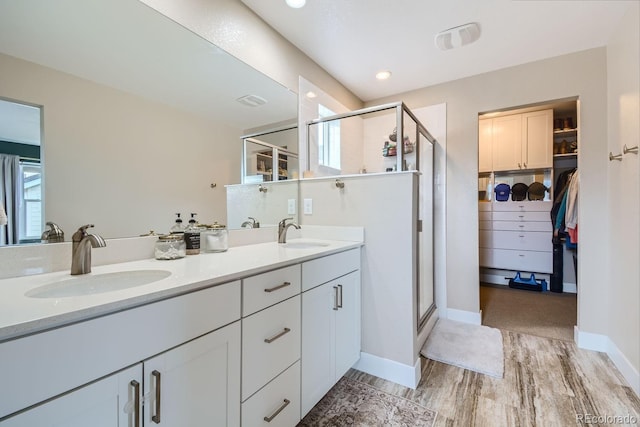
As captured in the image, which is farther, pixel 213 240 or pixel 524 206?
pixel 524 206

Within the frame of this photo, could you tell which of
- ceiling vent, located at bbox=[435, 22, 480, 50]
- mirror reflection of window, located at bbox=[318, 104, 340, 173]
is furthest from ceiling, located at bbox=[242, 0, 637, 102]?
mirror reflection of window, located at bbox=[318, 104, 340, 173]

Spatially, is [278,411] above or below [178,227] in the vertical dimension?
below

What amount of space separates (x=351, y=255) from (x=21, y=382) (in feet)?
4.63

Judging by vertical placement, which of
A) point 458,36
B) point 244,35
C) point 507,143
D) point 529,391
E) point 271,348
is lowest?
point 529,391

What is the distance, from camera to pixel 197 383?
0.86m

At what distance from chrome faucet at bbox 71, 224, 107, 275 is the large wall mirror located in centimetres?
13

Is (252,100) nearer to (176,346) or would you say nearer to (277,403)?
(176,346)

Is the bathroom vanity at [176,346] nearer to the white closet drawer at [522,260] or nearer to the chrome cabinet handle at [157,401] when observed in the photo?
the chrome cabinet handle at [157,401]

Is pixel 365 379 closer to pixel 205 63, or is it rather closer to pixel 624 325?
pixel 624 325

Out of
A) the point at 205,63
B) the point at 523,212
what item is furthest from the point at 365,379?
the point at 523,212

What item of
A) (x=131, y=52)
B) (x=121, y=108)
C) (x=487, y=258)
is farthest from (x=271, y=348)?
(x=487, y=258)

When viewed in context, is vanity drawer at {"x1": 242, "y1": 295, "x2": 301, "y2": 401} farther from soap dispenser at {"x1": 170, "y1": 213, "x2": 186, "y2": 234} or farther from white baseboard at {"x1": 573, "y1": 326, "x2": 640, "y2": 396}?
white baseboard at {"x1": 573, "y1": 326, "x2": 640, "y2": 396}

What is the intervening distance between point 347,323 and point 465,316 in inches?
62.4

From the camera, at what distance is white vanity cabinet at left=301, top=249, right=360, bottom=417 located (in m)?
1.35
